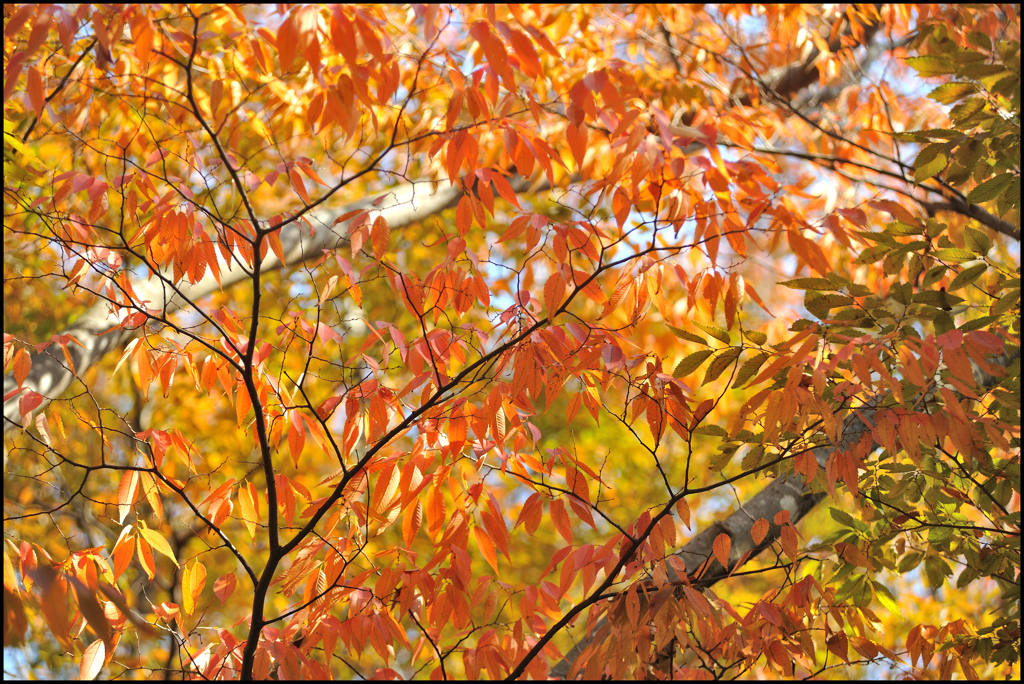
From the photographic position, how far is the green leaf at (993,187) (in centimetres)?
150

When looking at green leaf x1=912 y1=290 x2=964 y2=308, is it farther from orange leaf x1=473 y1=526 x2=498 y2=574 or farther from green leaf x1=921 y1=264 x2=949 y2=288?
orange leaf x1=473 y1=526 x2=498 y2=574

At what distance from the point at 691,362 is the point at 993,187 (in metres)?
0.84

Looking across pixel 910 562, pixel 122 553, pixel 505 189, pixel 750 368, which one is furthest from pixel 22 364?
pixel 910 562

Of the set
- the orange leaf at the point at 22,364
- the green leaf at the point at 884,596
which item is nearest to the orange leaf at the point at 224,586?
the orange leaf at the point at 22,364

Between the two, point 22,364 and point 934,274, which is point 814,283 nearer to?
point 934,274

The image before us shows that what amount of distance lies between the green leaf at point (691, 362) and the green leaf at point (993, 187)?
758 mm

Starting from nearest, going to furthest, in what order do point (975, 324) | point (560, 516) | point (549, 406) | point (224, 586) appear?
point (975, 324) → point (560, 516) → point (224, 586) → point (549, 406)

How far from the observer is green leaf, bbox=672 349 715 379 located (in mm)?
1399

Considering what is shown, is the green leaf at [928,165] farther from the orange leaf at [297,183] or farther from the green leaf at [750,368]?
the orange leaf at [297,183]

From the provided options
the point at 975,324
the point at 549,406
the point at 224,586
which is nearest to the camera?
the point at 975,324

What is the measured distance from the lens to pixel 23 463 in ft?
13.7

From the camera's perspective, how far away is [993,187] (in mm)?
1509

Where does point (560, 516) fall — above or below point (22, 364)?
below

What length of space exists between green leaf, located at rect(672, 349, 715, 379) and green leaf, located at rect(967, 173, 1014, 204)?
76 centimetres
